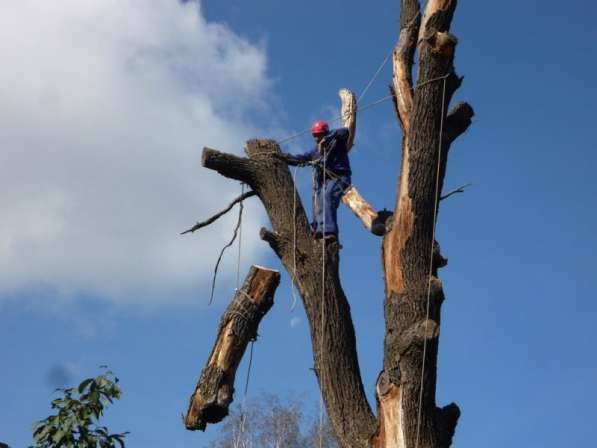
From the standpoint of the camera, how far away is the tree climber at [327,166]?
6.86m

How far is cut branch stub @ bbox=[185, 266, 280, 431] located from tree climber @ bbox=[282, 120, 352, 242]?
707 millimetres

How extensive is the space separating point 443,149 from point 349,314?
1.28m

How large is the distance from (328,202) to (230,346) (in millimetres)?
1460

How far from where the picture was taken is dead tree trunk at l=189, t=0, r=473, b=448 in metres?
5.38

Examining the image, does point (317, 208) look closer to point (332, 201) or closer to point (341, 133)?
point (332, 201)

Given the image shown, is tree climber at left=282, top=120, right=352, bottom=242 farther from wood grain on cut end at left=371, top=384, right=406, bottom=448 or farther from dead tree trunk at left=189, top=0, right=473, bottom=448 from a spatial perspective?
wood grain on cut end at left=371, top=384, right=406, bottom=448

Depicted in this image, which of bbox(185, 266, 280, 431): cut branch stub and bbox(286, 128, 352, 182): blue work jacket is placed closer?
bbox(185, 266, 280, 431): cut branch stub

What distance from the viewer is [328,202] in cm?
692

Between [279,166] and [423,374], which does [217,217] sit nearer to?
[279,166]

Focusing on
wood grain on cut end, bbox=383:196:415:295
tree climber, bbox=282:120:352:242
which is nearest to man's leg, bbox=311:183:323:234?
tree climber, bbox=282:120:352:242

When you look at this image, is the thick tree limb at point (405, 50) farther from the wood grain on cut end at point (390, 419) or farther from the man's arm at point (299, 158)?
the wood grain on cut end at point (390, 419)

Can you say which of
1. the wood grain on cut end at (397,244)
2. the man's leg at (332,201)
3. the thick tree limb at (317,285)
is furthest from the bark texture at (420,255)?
the man's leg at (332,201)

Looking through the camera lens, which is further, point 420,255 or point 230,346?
point 230,346

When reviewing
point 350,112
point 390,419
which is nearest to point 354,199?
point 350,112
